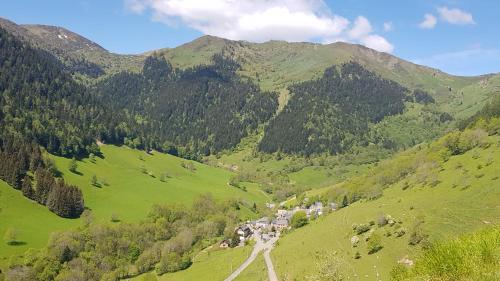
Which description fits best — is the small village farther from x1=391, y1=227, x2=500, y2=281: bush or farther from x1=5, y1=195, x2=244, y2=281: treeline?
x1=391, y1=227, x2=500, y2=281: bush

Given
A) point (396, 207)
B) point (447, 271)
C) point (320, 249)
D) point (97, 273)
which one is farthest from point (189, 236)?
point (447, 271)

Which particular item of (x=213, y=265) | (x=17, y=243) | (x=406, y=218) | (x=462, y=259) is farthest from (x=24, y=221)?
(x=462, y=259)

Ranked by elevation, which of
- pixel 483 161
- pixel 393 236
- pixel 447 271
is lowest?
pixel 393 236

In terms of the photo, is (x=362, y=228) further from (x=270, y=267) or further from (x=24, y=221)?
(x=24, y=221)

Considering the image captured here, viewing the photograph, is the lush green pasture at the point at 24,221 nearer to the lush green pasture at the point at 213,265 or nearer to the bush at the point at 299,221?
the lush green pasture at the point at 213,265

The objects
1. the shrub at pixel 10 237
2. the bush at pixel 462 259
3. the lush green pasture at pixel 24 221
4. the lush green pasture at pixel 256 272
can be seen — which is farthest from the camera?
the lush green pasture at pixel 24 221

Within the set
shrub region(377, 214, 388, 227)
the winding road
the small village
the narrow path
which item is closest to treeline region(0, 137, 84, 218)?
the small village

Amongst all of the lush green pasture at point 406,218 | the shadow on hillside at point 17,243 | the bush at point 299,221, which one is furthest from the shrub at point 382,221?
the shadow on hillside at point 17,243

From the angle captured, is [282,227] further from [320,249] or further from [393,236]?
[393,236]
